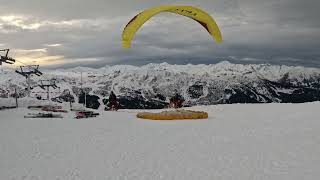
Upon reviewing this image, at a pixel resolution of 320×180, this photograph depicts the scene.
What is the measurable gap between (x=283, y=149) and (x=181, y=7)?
58.2 feet

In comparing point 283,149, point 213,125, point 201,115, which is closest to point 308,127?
point 213,125

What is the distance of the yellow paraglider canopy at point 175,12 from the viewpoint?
3281cm

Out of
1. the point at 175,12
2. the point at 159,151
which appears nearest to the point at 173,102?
the point at 175,12

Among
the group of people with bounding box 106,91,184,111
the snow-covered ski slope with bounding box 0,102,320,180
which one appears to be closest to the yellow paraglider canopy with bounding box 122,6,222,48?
the snow-covered ski slope with bounding box 0,102,320,180

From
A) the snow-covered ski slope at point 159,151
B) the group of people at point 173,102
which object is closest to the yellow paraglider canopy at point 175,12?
the snow-covered ski slope at point 159,151

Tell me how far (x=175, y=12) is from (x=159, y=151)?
56.9ft

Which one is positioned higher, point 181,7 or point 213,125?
point 181,7

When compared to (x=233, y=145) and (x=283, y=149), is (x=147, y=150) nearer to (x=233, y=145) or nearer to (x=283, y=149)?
(x=233, y=145)

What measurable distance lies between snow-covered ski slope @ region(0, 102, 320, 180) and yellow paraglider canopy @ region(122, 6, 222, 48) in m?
6.99

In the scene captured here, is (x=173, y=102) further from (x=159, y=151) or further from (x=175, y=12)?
(x=159, y=151)

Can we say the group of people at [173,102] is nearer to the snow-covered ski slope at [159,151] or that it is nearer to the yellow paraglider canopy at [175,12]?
the yellow paraglider canopy at [175,12]

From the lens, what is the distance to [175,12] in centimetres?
3475

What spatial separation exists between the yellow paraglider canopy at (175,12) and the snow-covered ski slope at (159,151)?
22.9ft

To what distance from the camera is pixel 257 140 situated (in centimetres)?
2328
